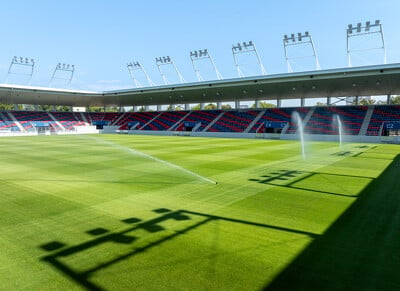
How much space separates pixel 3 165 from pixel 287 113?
42.8 m

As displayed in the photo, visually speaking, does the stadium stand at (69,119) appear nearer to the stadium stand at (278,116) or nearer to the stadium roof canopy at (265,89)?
the stadium roof canopy at (265,89)

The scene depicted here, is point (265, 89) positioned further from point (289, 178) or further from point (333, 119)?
point (289, 178)

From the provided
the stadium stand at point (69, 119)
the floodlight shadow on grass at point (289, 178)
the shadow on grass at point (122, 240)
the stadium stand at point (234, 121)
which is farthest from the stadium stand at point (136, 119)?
the shadow on grass at point (122, 240)

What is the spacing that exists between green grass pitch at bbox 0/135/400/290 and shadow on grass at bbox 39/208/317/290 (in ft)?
0.07

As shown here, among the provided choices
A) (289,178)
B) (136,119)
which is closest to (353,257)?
(289,178)

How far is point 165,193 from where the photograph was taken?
30.2 ft

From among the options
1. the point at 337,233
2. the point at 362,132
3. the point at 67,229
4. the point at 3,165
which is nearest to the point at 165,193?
the point at 67,229

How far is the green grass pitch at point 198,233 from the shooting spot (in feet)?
13.9

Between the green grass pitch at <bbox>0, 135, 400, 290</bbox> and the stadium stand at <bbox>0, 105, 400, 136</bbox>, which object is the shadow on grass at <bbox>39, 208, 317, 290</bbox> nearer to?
the green grass pitch at <bbox>0, 135, 400, 290</bbox>

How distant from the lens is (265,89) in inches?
1702

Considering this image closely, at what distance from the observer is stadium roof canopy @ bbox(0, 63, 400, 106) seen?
33406 mm

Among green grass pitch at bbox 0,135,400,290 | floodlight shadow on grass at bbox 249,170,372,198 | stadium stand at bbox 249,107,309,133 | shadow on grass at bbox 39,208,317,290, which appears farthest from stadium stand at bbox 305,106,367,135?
shadow on grass at bbox 39,208,317,290

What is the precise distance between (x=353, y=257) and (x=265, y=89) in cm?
4037

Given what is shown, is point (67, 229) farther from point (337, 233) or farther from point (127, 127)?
point (127, 127)
